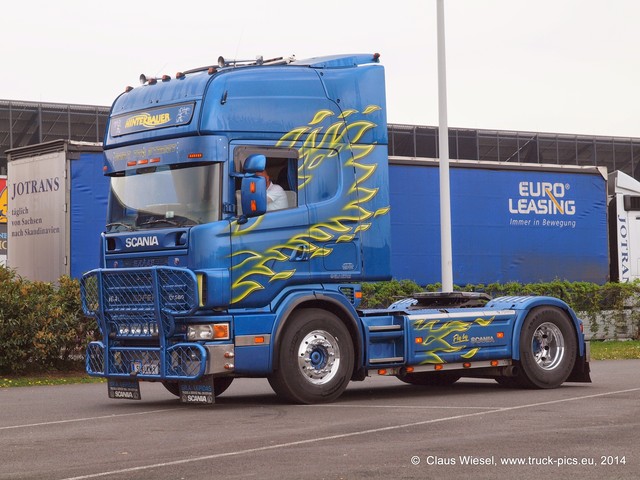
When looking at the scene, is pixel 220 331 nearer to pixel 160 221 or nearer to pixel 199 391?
pixel 199 391

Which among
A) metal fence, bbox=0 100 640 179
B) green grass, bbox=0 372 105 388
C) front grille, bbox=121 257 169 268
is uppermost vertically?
metal fence, bbox=0 100 640 179

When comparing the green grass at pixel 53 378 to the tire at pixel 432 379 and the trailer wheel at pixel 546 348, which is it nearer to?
the tire at pixel 432 379

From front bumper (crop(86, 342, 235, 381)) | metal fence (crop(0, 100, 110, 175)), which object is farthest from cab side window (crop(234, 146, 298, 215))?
metal fence (crop(0, 100, 110, 175))

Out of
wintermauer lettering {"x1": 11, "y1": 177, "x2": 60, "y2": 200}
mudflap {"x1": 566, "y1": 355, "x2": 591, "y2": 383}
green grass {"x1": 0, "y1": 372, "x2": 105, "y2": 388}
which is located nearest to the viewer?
mudflap {"x1": 566, "y1": 355, "x2": 591, "y2": 383}

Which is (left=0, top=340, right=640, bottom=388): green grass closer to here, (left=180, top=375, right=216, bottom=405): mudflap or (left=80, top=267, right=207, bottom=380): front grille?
(left=80, top=267, right=207, bottom=380): front grille

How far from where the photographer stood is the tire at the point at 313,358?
13492mm

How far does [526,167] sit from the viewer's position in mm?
27500

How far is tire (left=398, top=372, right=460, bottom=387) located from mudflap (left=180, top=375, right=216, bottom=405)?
4.23 meters

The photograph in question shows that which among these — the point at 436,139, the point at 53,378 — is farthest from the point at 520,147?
the point at 53,378

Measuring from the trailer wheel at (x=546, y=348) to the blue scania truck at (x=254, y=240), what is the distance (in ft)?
2.90

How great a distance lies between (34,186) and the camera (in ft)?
73.2

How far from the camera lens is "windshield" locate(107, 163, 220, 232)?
43.8 feet

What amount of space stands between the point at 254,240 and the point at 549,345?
4865 millimetres

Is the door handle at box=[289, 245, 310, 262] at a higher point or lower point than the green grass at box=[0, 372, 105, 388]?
higher
